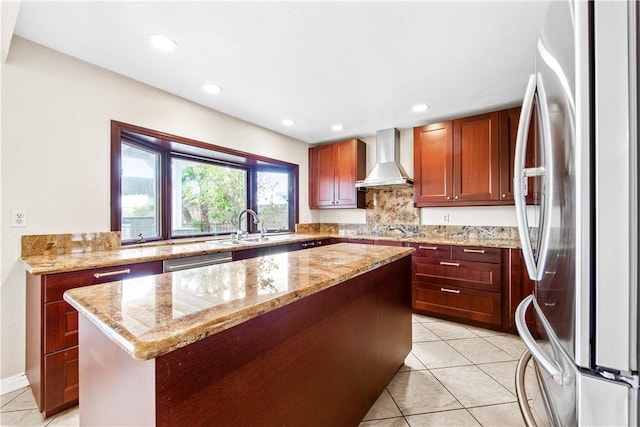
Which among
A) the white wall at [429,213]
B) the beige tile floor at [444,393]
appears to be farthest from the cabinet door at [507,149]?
Answer: the beige tile floor at [444,393]

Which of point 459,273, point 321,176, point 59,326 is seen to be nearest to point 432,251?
point 459,273

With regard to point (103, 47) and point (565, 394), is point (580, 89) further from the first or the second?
point (103, 47)

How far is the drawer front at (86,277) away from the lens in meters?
1.55

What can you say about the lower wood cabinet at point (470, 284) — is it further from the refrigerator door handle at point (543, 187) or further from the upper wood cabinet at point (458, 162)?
the refrigerator door handle at point (543, 187)

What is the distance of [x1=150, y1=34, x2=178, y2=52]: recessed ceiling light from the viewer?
5.97ft

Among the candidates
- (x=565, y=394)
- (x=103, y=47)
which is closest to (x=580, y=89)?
(x=565, y=394)

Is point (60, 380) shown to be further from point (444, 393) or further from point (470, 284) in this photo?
point (470, 284)

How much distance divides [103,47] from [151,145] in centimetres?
103

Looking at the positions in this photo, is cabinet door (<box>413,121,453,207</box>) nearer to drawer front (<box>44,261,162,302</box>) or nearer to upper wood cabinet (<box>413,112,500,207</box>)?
upper wood cabinet (<box>413,112,500,207</box>)

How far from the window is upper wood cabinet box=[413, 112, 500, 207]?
1.94 meters

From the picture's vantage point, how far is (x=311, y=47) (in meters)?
1.93

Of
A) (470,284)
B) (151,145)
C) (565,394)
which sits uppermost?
(151,145)

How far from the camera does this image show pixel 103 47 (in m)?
1.94

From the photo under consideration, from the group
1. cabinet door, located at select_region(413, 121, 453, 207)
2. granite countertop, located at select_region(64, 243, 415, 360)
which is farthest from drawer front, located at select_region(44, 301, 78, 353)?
cabinet door, located at select_region(413, 121, 453, 207)
